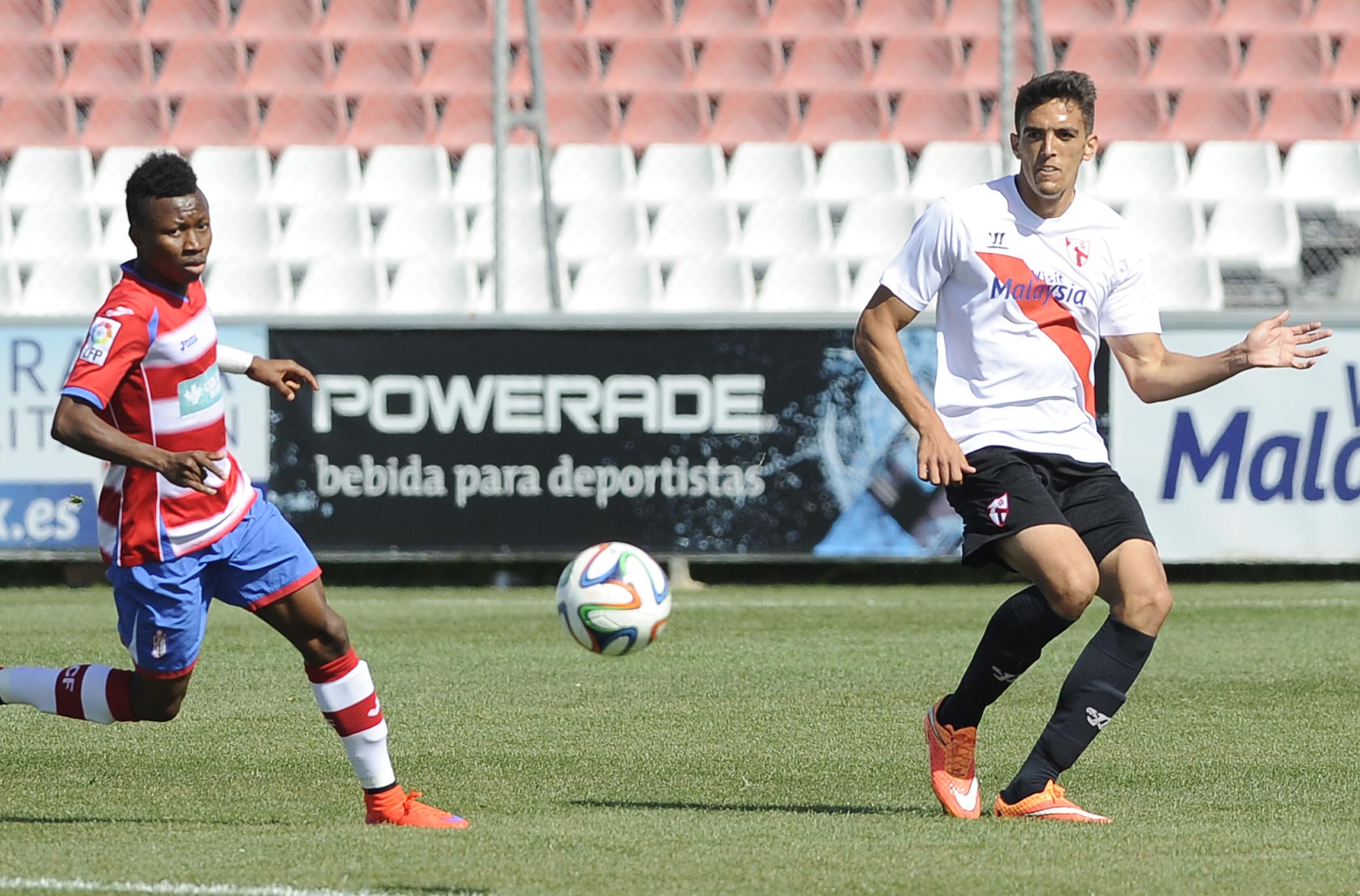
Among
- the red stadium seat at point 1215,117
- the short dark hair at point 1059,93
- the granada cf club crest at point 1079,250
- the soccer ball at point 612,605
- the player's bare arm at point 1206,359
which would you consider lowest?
the soccer ball at point 612,605

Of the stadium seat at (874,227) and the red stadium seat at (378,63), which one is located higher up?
the red stadium seat at (378,63)

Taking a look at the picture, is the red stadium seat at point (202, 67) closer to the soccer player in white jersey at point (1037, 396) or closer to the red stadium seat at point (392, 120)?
the red stadium seat at point (392, 120)

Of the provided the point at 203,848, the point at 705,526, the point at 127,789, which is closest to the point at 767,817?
the point at 203,848

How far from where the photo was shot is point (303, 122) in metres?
17.8

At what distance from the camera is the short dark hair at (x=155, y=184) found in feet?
17.2

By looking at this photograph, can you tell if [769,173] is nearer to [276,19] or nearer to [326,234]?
[326,234]

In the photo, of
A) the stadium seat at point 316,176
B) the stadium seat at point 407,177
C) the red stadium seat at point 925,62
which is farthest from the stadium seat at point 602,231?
the red stadium seat at point 925,62

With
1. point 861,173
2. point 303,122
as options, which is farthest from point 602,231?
point 303,122

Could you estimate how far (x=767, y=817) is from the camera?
5.52 meters

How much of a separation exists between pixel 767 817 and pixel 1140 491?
7247mm

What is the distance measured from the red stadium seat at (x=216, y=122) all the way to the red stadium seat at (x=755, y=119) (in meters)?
4.21

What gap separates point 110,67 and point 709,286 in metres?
6.57

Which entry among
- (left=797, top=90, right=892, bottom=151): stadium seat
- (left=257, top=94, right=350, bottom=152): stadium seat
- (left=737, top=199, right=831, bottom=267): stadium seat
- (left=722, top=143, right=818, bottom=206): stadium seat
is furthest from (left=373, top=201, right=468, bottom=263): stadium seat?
(left=797, top=90, right=892, bottom=151): stadium seat

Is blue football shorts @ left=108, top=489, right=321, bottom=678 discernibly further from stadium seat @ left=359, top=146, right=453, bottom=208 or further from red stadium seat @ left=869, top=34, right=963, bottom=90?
red stadium seat @ left=869, top=34, right=963, bottom=90
